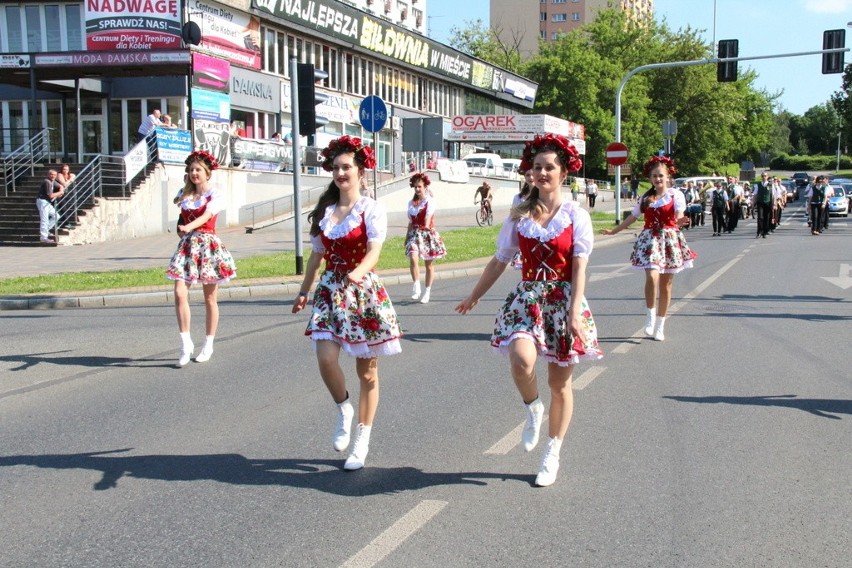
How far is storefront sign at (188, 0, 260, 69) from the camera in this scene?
3212cm

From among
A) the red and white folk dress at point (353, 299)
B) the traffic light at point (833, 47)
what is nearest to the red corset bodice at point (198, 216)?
the red and white folk dress at point (353, 299)

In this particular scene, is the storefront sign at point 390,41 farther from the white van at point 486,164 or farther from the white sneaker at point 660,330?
the white sneaker at point 660,330

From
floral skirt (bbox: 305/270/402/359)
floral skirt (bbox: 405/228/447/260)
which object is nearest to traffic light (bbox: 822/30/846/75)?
floral skirt (bbox: 405/228/447/260)

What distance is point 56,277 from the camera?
14742 millimetres

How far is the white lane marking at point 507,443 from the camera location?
5.41 m

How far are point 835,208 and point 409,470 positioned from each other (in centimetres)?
4313

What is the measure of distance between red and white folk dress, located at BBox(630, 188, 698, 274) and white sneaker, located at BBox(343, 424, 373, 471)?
17.3 feet

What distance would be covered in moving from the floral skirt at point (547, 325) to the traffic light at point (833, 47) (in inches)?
955

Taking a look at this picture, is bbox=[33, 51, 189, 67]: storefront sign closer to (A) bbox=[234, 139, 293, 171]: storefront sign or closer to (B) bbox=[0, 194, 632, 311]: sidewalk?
A: (A) bbox=[234, 139, 293, 171]: storefront sign

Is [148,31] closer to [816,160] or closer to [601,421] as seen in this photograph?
[601,421]

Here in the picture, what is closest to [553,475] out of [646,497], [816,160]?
[646,497]

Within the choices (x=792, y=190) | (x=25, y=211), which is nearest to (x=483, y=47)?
(x=792, y=190)

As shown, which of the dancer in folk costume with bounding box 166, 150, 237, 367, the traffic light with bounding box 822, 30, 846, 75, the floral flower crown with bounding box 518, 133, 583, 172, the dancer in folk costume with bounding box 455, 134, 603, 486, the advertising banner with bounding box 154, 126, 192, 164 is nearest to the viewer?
the dancer in folk costume with bounding box 455, 134, 603, 486

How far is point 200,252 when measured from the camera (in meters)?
8.32
